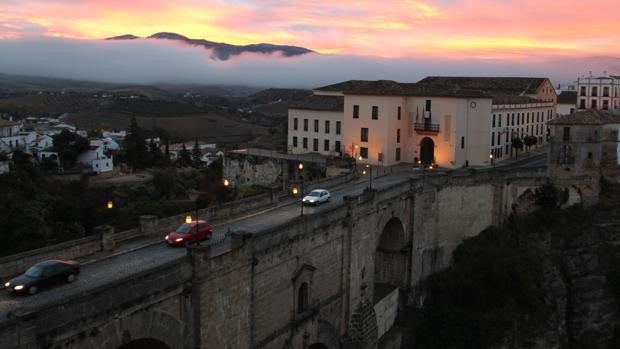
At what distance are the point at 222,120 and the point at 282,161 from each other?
11502cm

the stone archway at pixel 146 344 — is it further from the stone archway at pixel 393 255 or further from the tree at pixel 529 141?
the tree at pixel 529 141

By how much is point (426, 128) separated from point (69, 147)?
55.0 m

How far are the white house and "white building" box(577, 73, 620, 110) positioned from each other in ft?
203

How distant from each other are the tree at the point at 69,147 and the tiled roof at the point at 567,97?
6200 centimetres

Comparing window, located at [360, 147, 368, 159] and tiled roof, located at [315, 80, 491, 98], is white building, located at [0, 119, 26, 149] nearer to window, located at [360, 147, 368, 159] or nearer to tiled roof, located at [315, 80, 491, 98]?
tiled roof, located at [315, 80, 491, 98]

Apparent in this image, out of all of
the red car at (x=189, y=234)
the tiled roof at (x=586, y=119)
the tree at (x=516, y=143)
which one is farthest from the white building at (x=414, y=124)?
the red car at (x=189, y=234)

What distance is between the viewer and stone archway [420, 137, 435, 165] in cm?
5019

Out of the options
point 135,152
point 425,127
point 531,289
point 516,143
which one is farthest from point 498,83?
point 135,152

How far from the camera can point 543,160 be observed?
53.3m

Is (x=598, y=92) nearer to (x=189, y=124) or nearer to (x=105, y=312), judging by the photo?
(x=105, y=312)

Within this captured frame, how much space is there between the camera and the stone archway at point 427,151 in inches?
1976

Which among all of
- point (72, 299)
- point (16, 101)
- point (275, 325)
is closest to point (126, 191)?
point (275, 325)

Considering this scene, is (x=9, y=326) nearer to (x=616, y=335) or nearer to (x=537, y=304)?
(x=537, y=304)

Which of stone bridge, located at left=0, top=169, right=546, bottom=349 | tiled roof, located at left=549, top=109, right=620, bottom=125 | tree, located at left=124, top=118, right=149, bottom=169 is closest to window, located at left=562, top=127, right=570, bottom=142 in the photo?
tiled roof, located at left=549, top=109, right=620, bottom=125
